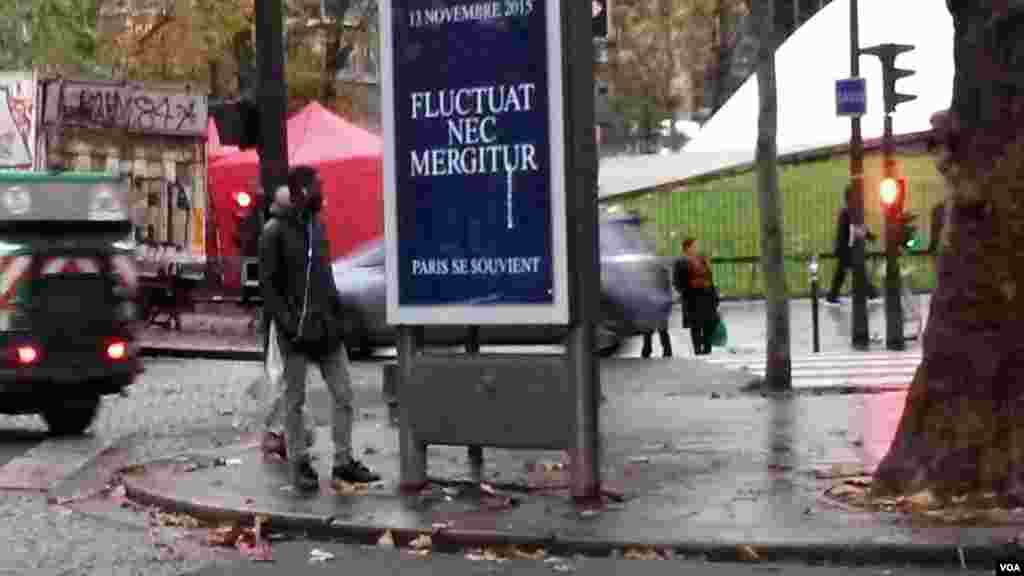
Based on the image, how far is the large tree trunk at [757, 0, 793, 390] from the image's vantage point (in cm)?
1814

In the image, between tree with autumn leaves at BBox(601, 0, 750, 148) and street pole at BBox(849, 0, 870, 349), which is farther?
tree with autumn leaves at BBox(601, 0, 750, 148)

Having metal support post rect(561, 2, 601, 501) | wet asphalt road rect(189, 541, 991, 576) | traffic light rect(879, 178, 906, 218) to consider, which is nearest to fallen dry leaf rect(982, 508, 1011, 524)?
wet asphalt road rect(189, 541, 991, 576)

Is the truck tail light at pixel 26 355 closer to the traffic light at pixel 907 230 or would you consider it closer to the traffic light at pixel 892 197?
the traffic light at pixel 892 197

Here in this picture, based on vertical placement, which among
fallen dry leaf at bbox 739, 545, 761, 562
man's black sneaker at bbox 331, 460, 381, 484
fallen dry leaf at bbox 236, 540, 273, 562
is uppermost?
man's black sneaker at bbox 331, 460, 381, 484

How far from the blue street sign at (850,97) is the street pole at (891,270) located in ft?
1.44

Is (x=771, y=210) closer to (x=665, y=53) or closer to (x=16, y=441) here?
(x=16, y=441)

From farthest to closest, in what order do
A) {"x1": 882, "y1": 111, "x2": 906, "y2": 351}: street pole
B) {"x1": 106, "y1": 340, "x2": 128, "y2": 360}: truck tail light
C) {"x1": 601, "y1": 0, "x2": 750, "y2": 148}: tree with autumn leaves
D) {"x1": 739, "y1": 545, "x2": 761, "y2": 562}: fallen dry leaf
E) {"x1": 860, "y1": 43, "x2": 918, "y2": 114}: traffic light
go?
1. {"x1": 601, "y1": 0, "x2": 750, "y2": 148}: tree with autumn leaves
2. {"x1": 882, "y1": 111, "x2": 906, "y2": 351}: street pole
3. {"x1": 860, "y1": 43, "x2": 918, "y2": 114}: traffic light
4. {"x1": 106, "y1": 340, "x2": 128, "y2": 360}: truck tail light
5. {"x1": 739, "y1": 545, "x2": 761, "y2": 562}: fallen dry leaf

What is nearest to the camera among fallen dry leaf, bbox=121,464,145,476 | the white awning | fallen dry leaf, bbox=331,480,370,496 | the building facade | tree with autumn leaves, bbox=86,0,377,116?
fallen dry leaf, bbox=331,480,370,496

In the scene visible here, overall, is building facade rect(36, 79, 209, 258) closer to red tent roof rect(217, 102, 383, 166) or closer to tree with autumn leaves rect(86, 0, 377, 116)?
red tent roof rect(217, 102, 383, 166)

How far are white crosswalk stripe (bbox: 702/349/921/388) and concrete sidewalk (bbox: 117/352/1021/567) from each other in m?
2.77

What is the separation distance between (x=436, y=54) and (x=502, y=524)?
301 centimetres

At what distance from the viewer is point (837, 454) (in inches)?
528

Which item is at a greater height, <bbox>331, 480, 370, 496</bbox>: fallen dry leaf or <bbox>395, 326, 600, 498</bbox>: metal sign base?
<bbox>395, 326, 600, 498</bbox>: metal sign base

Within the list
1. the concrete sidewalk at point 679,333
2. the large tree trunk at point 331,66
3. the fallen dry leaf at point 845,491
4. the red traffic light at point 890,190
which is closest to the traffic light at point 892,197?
the red traffic light at point 890,190
